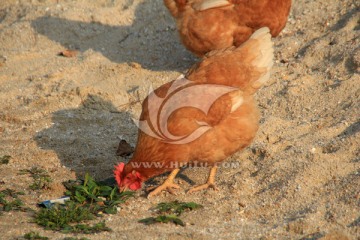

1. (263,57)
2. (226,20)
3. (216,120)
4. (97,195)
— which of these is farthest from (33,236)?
(226,20)

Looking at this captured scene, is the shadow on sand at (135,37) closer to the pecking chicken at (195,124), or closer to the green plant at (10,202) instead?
the pecking chicken at (195,124)

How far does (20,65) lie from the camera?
7.19m

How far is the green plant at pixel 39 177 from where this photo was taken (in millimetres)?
4840

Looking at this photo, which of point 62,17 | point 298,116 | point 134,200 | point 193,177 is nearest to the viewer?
point 134,200

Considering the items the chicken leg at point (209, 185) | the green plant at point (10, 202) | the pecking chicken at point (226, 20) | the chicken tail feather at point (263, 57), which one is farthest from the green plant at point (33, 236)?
the pecking chicken at point (226, 20)

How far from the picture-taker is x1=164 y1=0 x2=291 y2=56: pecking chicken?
6312mm

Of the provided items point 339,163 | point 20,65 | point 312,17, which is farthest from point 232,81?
point 20,65

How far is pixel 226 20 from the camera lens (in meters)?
6.42

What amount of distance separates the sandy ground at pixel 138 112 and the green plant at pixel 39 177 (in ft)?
0.22

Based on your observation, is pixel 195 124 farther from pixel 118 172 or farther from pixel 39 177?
pixel 39 177

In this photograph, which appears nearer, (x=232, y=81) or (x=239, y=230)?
(x=239, y=230)

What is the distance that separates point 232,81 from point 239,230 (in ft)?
4.37

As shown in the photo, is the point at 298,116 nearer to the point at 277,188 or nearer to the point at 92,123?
the point at 277,188

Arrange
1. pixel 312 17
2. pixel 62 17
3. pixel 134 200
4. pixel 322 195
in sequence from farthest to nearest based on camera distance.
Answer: pixel 62 17 → pixel 312 17 → pixel 134 200 → pixel 322 195
